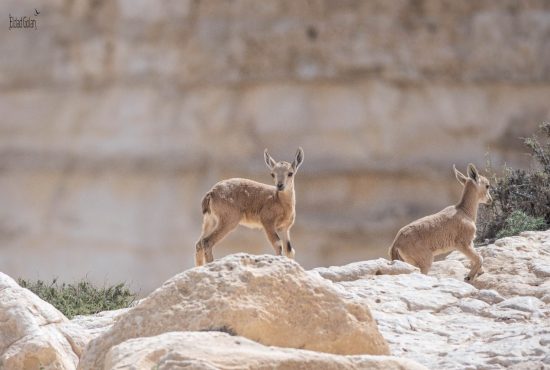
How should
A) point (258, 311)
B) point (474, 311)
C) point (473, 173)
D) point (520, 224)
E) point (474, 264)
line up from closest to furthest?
point (258, 311) → point (474, 311) → point (474, 264) → point (473, 173) → point (520, 224)

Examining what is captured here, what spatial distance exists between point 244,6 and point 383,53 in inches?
103

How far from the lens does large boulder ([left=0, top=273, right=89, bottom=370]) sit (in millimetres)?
5938

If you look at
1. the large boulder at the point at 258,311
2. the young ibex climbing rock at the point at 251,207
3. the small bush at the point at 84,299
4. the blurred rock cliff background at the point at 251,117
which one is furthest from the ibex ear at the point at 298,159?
the blurred rock cliff background at the point at 251,117

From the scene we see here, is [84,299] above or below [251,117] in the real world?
below

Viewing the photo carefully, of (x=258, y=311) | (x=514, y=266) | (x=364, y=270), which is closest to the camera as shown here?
(x=258, y=311)

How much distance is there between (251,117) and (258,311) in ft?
48.7

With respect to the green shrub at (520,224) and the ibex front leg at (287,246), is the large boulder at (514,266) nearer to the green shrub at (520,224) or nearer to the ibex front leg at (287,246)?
the green shrub at (520,224)

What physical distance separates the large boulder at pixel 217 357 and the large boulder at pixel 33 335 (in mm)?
1385

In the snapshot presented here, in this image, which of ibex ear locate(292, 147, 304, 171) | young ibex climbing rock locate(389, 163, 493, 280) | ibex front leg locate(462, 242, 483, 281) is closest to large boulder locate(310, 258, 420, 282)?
ibex front leg locate(462, 242, 483, 281)

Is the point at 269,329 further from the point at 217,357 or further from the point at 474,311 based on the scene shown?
the point at 474,311

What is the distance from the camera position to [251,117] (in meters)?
19.8

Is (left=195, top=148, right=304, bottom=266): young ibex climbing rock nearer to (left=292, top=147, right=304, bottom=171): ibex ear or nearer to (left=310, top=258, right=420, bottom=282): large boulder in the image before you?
(left=292, top=147, right=304, bottom=171): ibex ear

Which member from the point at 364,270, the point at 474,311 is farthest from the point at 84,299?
the point at 474,311

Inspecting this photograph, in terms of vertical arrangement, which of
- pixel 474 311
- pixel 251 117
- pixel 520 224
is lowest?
pixel 474 311
